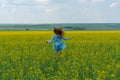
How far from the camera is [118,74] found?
7.92 m

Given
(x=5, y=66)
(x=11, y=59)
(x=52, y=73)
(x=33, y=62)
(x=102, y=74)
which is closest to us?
(x=102, y=74)

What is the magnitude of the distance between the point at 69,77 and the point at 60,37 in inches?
176

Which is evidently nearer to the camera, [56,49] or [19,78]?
[19,78]

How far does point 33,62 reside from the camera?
10.2 metres

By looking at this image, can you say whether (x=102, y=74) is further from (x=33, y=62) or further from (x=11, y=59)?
(x=11, y=59)

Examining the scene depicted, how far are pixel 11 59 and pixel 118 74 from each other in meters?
3.99

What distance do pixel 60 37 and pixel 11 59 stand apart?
1.87m

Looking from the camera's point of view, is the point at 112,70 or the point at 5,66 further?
the point at 5,66

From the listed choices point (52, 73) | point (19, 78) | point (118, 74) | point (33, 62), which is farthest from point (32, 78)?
point (33, 62)

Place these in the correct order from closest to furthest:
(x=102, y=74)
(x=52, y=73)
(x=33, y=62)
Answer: (x=102, y=74) → (x=52, y=73) → (x=33, y=62)

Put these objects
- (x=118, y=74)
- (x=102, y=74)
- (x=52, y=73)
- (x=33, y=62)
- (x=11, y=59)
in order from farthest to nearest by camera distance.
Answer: (x=11, y=59), (x=33, y=62), (x=52, y=73), (x=118, y=74), (x=102, y=74)

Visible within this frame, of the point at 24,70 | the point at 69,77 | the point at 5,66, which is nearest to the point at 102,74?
the point at 69,77

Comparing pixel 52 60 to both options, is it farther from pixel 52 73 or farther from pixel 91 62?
pixel 52 73

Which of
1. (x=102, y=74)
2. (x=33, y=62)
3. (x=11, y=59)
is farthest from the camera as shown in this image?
(x=11, y=59)
